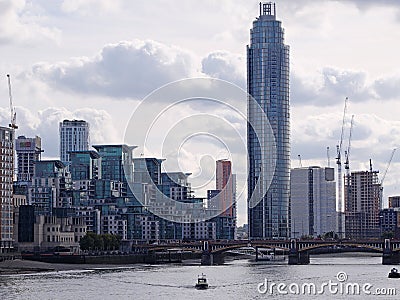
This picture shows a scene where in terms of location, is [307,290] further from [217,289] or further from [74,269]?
[74,269]

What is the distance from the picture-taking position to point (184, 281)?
146 metres

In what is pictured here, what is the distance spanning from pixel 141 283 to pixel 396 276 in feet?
126

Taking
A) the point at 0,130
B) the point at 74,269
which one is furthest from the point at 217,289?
the point at 0,130

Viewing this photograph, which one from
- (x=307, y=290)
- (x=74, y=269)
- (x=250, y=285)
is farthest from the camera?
(x=74, y=269)

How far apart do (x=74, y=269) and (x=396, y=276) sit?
55.0 meters

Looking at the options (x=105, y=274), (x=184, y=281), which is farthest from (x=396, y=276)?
(x=105, y=274)

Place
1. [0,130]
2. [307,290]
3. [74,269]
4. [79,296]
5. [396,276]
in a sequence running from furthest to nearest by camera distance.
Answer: [0,130] → [74,269] → [396,276] → [307,290] → [79,296]

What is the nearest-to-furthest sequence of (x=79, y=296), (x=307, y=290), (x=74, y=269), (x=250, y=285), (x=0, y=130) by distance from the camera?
1. (x=79, y=296)
2. (x=307, y=290)
3. (x=250, y=285)
4. (x=74, y=269)
5. (x=0, y=130)

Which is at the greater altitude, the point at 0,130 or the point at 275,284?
the point at 0,130

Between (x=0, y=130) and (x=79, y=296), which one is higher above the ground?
(x=0, y=130)

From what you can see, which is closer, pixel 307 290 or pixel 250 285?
pixel 307 290

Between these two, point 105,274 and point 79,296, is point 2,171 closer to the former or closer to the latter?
point 105,274

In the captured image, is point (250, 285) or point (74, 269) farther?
point (74, 269)

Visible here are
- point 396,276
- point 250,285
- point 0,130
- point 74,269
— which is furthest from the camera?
point 0,130
